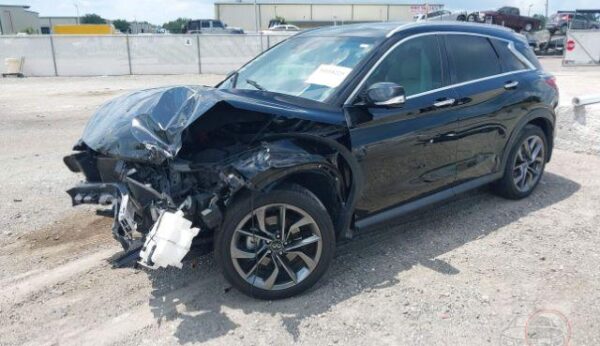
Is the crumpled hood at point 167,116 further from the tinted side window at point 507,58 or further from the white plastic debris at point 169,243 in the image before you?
the tinted side window at point 507,58

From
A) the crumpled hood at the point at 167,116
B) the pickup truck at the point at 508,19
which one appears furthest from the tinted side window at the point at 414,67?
the pickup truck at the point at 508,19

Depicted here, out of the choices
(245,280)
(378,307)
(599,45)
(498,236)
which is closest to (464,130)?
(498,236)

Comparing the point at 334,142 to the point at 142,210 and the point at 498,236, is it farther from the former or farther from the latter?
the point at 498,236

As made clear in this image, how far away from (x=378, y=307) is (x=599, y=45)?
24.1 metres

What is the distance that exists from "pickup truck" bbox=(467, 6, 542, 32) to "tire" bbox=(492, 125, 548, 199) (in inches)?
1108

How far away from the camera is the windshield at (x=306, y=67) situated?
3.81 m

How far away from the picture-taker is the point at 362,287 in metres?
3.62

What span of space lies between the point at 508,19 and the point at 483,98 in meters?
32.3

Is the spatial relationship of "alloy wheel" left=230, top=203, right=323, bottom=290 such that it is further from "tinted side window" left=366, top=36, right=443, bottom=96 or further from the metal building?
the metal building

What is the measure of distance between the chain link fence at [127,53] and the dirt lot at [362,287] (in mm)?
17095

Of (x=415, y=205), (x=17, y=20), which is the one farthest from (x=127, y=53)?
(x=17, y=20)

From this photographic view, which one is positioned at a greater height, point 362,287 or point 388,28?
point 388,28

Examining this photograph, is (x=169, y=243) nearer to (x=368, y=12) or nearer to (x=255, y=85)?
(x=255, y=85)

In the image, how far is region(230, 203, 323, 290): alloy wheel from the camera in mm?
3295
